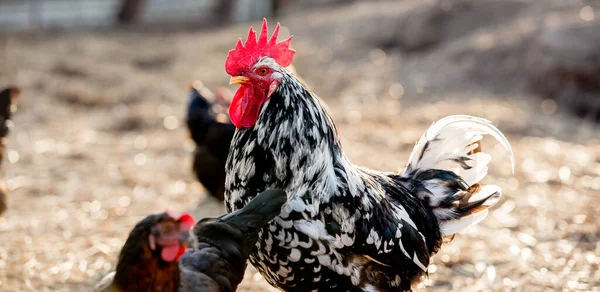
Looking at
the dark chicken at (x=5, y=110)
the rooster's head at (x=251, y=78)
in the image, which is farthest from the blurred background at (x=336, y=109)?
the rooster's head at (x=251, y=78)

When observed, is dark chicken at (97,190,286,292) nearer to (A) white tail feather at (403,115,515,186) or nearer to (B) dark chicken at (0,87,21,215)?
(A) white tail feather at (403,115,515,186)

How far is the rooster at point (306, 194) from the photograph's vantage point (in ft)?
11.9

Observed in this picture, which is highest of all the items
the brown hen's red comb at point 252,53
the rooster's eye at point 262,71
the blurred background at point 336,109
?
the brown hen's red comb at point 252,53

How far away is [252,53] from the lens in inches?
151

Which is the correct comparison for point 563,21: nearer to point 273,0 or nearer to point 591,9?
point 591,9

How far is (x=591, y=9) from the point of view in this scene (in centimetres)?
1292

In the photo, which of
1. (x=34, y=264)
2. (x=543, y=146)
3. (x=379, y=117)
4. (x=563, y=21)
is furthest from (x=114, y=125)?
(x=563, y=21)

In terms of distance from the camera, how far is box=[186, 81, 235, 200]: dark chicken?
6.83 metres

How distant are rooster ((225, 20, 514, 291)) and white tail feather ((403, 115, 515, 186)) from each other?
59 centimetres

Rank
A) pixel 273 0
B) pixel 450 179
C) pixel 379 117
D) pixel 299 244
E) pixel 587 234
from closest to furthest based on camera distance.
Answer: pixel 299 244, pixel 450 179, pixel 587 234, pixel 379 117, pixel 273 0

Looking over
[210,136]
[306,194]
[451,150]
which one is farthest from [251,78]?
Answer: [210,136]

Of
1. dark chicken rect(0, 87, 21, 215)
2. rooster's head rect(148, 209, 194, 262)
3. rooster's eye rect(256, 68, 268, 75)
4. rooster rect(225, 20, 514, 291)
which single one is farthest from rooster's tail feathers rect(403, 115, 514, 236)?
dark chicken rect(0, 87, 21, 215)

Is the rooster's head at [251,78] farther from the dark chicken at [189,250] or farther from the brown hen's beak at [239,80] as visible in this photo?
the dark chicken at [189,250]

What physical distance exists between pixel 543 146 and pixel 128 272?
7.00 meters
